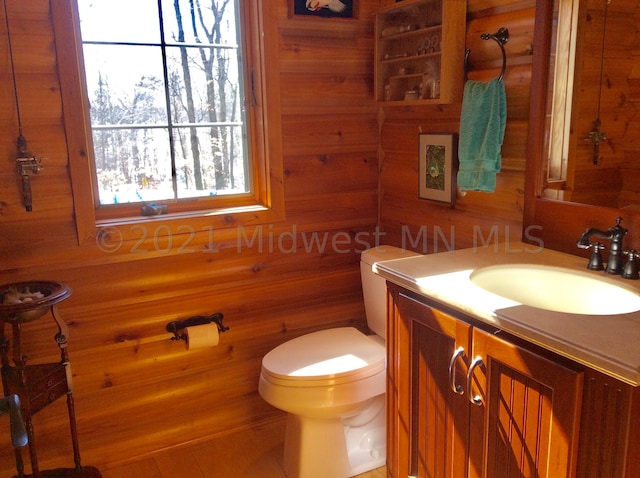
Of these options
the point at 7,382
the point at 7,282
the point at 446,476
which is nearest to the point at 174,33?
the point at 7,282

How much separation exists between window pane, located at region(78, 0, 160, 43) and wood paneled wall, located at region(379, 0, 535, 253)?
1056mm

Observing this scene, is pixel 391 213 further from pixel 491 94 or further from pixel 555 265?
pixel 555 265

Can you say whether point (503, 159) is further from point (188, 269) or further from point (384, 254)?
point (188, 269)

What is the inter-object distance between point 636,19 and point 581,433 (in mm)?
1113

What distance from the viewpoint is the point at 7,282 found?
198 cm

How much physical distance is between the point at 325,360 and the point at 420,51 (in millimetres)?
1227

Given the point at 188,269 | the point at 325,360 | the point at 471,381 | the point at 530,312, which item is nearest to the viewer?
the point at 530,312

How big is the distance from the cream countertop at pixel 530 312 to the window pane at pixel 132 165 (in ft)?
3.49

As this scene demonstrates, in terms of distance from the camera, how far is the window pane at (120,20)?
6.72ft

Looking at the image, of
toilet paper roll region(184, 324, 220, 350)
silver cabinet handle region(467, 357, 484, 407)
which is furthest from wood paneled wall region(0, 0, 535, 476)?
silver cabinet handle region(467, 357, 484, 407)

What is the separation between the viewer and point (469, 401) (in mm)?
1399

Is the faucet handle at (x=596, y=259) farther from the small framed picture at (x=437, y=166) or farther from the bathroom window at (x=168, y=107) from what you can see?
the bathroom window at (x=168, y=107)

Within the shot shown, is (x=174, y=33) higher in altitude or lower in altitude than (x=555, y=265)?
higher

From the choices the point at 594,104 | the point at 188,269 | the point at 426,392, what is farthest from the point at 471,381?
the point at 188,269
